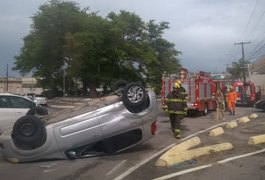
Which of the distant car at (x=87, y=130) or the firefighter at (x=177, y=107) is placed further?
the firefighter at (x=177, y=107)

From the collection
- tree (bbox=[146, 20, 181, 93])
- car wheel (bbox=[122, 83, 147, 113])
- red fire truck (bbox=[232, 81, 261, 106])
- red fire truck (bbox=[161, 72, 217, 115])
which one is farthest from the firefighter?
tree (bbox=[146, 20, 181, 93])

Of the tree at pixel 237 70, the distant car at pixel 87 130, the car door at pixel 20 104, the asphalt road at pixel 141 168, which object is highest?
the tree at pixel 237 70

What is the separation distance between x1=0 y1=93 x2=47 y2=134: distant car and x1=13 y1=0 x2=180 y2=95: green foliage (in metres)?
36.6

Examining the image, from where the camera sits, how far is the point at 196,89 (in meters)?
23.8

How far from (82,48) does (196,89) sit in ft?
107

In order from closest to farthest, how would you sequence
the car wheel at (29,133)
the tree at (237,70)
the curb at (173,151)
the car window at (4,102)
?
the curb at (173,151) < the car wheel at (29,133) < the car window at (4,102) < the tree at (237,70)

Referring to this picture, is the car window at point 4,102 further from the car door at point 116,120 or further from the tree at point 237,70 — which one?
the tree at point 237,70

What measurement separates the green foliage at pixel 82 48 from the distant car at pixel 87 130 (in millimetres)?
41093

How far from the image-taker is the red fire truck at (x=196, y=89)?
934 inches

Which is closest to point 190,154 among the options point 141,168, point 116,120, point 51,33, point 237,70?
point 141,168

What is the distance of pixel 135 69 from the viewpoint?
65.3m

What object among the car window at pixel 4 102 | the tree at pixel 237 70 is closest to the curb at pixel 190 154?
the car window at pixel 4 102

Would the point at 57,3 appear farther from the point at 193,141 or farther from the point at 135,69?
the point at 193,141

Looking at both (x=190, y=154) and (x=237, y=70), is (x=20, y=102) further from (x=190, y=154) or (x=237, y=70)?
(x=237, y=70)
